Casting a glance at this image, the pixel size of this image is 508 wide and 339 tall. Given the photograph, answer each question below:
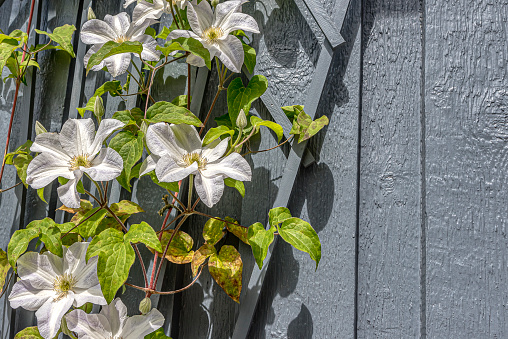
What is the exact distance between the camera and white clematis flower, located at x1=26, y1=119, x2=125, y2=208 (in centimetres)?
71

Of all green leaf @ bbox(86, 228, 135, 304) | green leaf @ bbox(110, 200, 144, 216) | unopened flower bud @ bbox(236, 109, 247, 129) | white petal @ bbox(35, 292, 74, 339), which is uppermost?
unopened flower bud @ bbox(236, 109, 247, 129)

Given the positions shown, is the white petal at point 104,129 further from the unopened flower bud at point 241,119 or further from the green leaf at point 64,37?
the green leaf at point 64,37

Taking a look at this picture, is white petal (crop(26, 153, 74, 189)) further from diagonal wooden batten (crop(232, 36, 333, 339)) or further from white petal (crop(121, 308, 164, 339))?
diagonal wooden batten (crop(232, 36, 333, 339))

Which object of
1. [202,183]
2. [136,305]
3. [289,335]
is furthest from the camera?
[136,305]

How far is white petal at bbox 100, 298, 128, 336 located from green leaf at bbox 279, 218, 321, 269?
0.32 m

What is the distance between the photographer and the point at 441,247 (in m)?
0.73

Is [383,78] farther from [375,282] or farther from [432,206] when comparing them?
[375,282]

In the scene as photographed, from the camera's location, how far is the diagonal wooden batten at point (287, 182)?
0.80 meters

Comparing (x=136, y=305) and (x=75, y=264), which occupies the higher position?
(x=75, y=264)

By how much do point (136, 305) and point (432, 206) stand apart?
0.64m

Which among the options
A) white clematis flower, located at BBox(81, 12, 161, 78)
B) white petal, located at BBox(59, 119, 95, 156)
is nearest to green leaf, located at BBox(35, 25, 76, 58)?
white clematis flower, located at BBox(81, 12, 161, 78)

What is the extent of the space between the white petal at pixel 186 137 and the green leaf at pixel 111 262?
0.19 metres

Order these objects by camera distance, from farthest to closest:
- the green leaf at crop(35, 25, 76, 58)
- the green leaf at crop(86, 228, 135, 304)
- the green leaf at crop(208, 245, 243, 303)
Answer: the green leaf at crop(35, 25, 76, 58) → the green leaf at crop(208, 245, 243, 303) → the green leaf at crop(86, 228, 135, 304)

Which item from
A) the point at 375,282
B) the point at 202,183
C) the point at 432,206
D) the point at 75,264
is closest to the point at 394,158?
the point at 432,206
